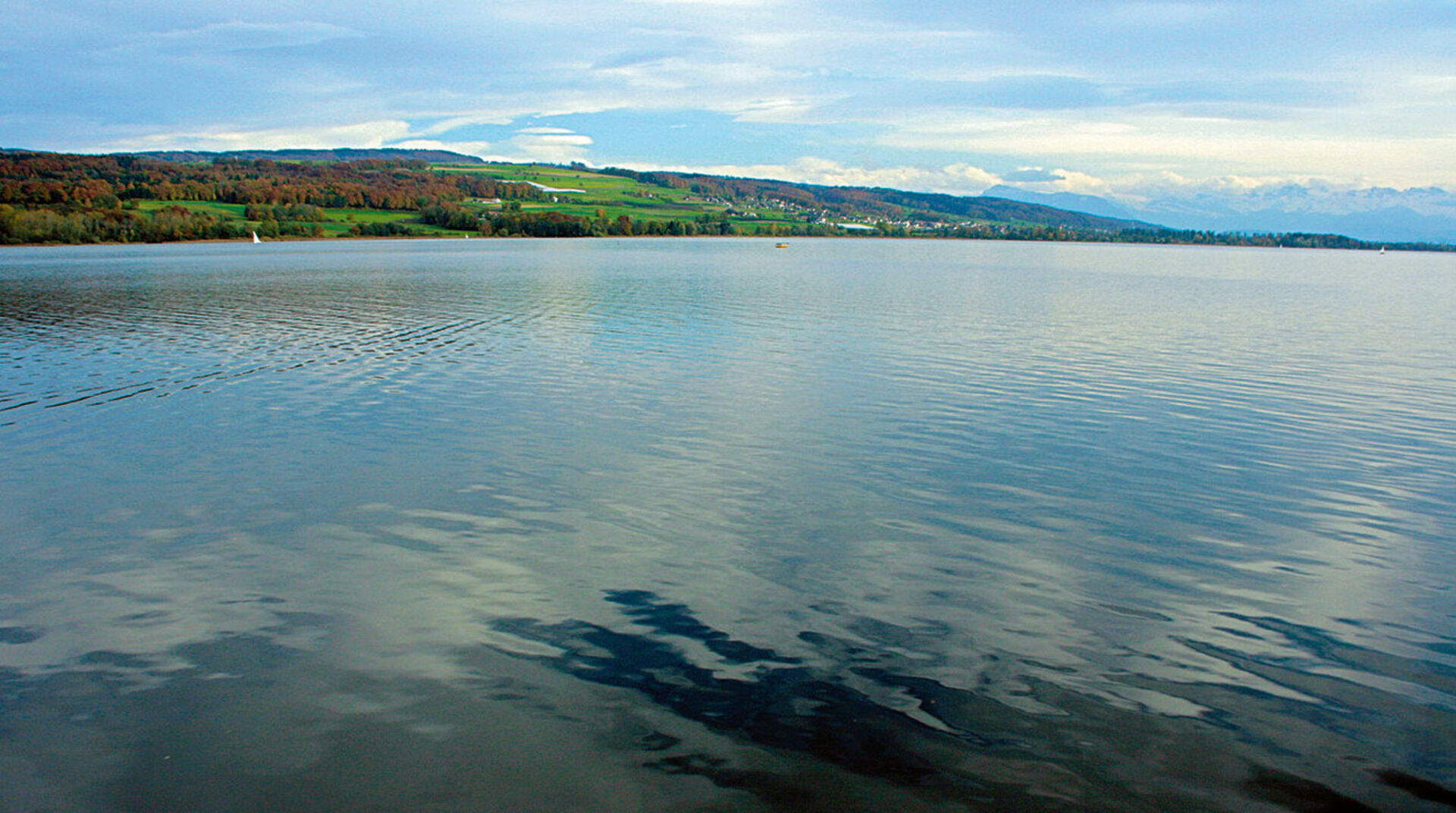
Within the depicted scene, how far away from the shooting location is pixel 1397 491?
1468cm

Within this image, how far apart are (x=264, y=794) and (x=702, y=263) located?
297 ft

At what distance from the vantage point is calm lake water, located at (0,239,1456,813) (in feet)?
23.6

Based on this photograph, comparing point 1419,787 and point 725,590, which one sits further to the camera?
point 725,590

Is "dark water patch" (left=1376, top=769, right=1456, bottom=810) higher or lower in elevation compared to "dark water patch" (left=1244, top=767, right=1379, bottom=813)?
higher

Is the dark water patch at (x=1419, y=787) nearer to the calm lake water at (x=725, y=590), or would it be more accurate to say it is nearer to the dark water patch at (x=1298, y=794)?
the calm lake water at (x=725, y=590)

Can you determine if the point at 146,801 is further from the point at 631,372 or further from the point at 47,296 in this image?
the point at 47,296

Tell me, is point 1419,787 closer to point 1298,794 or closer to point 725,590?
point 1298,794

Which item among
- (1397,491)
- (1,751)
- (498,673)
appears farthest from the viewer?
(1397,491)

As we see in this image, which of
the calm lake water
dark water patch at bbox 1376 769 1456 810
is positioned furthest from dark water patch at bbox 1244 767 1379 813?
dark water patch at bbox 1376 769 1456 810

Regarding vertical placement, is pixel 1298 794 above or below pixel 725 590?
below

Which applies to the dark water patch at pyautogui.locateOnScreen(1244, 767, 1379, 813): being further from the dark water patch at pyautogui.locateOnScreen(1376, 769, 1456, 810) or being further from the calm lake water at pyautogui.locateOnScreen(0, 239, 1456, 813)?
the dark water patch at pyautogui.locateOnScreen(1376, 769, 1456, 810)

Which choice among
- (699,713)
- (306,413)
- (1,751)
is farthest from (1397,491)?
(306,413)

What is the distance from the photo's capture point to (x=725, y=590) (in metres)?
10.6

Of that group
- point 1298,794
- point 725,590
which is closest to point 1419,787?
point 1298,794
